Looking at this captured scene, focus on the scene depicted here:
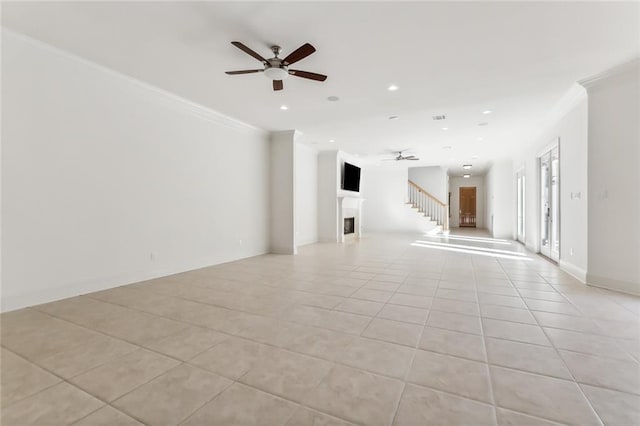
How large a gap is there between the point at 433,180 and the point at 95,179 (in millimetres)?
12976

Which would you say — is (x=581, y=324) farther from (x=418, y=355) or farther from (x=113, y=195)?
(x=113, y=195)

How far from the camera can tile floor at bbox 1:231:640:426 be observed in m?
1.62

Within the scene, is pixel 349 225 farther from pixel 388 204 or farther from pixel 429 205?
pixel 429 205

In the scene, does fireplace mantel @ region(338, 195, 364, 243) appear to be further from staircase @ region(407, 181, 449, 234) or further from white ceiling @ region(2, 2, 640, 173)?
white ceiling @ region(2, 2, 640, 173)

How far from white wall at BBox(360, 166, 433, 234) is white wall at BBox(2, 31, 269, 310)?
829cm

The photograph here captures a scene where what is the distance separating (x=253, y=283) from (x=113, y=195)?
2280mm

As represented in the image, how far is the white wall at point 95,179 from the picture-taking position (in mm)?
3232

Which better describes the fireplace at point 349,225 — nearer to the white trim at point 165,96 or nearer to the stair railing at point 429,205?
the stair railing at point 429,205

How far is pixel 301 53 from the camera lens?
3.09m

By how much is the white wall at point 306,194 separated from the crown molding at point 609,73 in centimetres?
608

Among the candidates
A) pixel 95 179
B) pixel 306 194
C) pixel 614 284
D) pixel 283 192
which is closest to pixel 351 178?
pixel 306 194

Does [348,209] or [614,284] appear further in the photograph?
[348,209]

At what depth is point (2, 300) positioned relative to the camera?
312cm

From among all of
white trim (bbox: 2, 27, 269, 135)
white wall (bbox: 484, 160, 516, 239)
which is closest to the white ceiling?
white trim (bbox: 2, 27, 269, 135)
